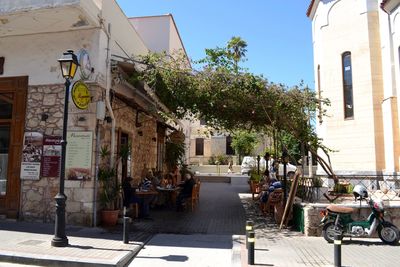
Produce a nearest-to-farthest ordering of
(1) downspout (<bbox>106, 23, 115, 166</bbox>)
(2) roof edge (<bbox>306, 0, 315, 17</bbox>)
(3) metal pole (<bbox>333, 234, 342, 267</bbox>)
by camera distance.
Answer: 1. (3) metal pole (<bbox>333, 234, 342, 267</bbox>)
2. (1) downspout (<bbox>106, 23, 115, 166</bbox>)
3. (2) roof edge (<bbox>306, 0, 315, 17</bbox>)

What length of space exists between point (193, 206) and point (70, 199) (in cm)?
470

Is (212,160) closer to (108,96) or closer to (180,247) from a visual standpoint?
(108,96)

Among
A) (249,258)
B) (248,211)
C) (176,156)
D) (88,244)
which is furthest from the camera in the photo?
(176,156)

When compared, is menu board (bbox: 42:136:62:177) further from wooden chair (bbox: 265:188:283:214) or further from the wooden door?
wooden chair (bbox: 265:188:283:214)

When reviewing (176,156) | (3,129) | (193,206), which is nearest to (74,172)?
(3,129)

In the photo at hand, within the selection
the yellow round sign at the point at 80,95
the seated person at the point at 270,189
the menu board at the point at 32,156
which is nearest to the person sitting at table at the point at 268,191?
the seated person at the point at 270,189

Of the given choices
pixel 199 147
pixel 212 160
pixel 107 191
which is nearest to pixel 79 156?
pixel 107 191

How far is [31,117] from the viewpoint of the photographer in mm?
9531

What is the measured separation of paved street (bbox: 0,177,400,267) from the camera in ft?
20.6

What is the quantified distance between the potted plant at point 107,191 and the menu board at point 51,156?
3.59 feet

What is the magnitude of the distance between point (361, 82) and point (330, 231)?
40.5 ft

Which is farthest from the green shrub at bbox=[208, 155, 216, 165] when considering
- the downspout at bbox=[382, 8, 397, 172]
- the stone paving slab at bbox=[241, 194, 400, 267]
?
the stone paving slab at bbox=[241, 194, 400, 267]

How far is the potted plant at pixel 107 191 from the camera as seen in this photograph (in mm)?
9195

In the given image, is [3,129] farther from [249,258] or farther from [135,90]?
[249,258]
